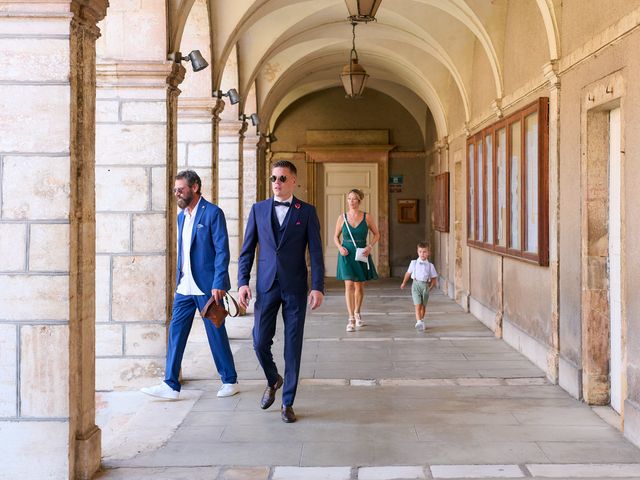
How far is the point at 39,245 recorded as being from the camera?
3910 mm

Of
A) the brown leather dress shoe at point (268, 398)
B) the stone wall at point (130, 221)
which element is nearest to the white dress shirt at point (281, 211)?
the brown leather dress shoe at point (268, 398)

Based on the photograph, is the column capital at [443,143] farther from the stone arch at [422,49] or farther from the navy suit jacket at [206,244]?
the navy suit jacket at [206,244]

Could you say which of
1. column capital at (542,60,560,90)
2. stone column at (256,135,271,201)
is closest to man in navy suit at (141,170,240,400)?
column capital at (542,60,560,90)

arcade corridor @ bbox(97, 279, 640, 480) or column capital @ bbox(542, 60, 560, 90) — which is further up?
column capital @ bbox(542, 60, 560, 90)

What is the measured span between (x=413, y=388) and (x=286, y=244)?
1.76 m

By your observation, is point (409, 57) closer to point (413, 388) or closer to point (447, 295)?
point (447, 295)

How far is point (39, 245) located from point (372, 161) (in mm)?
14518

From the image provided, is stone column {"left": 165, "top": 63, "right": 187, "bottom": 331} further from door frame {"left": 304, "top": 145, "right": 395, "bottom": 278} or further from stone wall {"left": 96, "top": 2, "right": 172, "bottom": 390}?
door frame {"left": 304, "top": 145, "right": 395, "bottom": 278}

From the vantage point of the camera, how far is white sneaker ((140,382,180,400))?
5.57 metres

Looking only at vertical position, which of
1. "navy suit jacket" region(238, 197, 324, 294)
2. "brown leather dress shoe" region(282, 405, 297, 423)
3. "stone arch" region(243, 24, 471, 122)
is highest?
"stone arch" region(243, 24, 471, 122)

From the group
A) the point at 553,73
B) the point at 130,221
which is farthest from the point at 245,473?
the point at 553,73

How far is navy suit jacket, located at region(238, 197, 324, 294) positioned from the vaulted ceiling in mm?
2300

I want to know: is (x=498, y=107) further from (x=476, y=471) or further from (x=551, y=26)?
(x=476, y=471)

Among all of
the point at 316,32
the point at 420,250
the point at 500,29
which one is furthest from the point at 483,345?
the point at 316,32
